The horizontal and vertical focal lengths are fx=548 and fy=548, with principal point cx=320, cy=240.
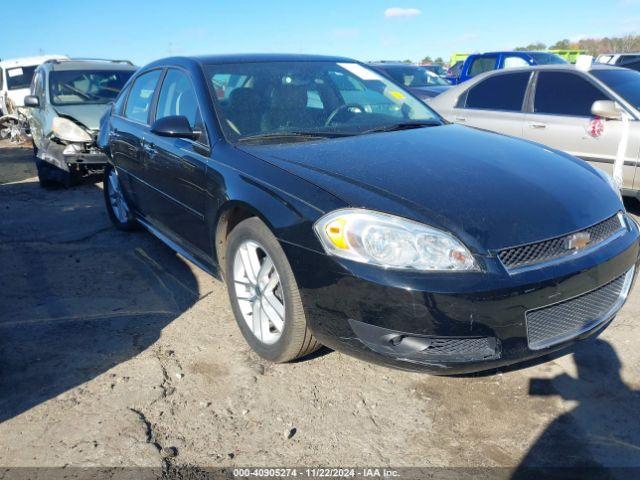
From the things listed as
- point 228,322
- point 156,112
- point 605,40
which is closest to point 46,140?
point 156,112

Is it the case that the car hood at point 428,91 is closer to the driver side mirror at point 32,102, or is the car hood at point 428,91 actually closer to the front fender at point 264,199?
the driver side mirror at point 32,102

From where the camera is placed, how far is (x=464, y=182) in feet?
8.44

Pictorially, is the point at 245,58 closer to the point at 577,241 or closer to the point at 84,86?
the point at 577,241

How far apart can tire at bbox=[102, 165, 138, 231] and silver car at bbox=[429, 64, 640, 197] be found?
3.76 m

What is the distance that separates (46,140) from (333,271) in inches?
254

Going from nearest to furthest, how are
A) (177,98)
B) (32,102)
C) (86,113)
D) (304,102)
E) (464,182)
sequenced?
(464,182)
(304,102)
(177,98)
(86,113)
(32,102)

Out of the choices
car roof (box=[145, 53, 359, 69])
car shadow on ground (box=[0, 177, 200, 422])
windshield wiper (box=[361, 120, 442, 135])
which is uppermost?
car roof (box=[145, 53, 359, 69])

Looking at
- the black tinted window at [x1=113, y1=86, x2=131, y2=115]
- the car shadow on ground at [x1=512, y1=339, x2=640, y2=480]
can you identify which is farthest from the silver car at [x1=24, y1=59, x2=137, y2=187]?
the car shadow on ground at [x1=512, y1=339, x2=640, y2=480]

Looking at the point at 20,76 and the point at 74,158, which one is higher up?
the point at 20,76

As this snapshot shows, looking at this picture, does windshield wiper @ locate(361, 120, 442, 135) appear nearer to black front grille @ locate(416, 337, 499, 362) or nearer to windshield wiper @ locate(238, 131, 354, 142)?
windshield wiper @ locate(238, 131, 354, 142)

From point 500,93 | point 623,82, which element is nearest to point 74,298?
point 500,93

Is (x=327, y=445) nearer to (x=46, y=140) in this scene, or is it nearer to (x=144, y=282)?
(x=144, y=282)

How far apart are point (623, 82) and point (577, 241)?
3984 millimetres

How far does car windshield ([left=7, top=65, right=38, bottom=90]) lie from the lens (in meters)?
13.8
